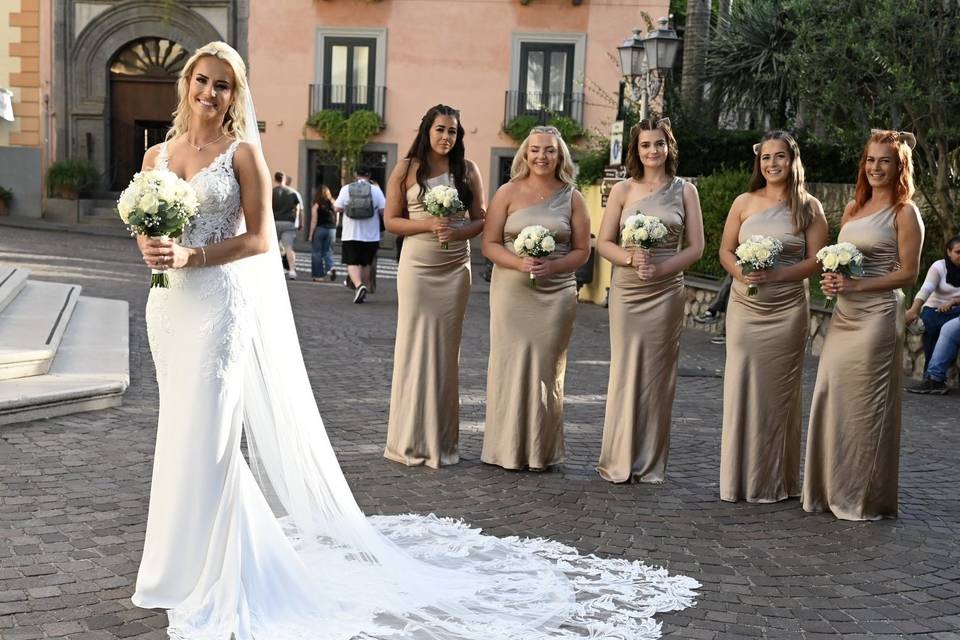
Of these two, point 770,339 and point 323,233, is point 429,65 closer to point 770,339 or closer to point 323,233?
point 323,233

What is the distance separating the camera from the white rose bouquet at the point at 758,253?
6.40m

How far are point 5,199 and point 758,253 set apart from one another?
2928 centimetres

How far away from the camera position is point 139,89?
3177cm

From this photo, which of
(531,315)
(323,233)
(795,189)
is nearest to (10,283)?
(323,233)

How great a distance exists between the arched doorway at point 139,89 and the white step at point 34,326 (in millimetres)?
19215

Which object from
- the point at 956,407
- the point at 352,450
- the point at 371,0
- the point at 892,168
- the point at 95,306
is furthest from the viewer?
the point at 371,0

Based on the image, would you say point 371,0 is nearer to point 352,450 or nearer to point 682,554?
point 352,450

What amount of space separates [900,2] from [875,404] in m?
9.30

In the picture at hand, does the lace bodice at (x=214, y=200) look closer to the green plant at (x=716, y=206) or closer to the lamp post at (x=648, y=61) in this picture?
the lamp post at (x=648, y=61)

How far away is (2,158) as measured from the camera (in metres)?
31.3

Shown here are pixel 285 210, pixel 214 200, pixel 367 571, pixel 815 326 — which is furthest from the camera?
pixel 285 210

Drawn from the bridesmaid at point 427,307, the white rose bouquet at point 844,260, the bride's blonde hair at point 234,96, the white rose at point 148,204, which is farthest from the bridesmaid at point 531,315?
the white rose at point 148,204

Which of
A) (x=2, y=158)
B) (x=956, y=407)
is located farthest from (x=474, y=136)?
(x=956, y=407)

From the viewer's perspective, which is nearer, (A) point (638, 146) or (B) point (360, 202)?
(A) point (638, 146)
